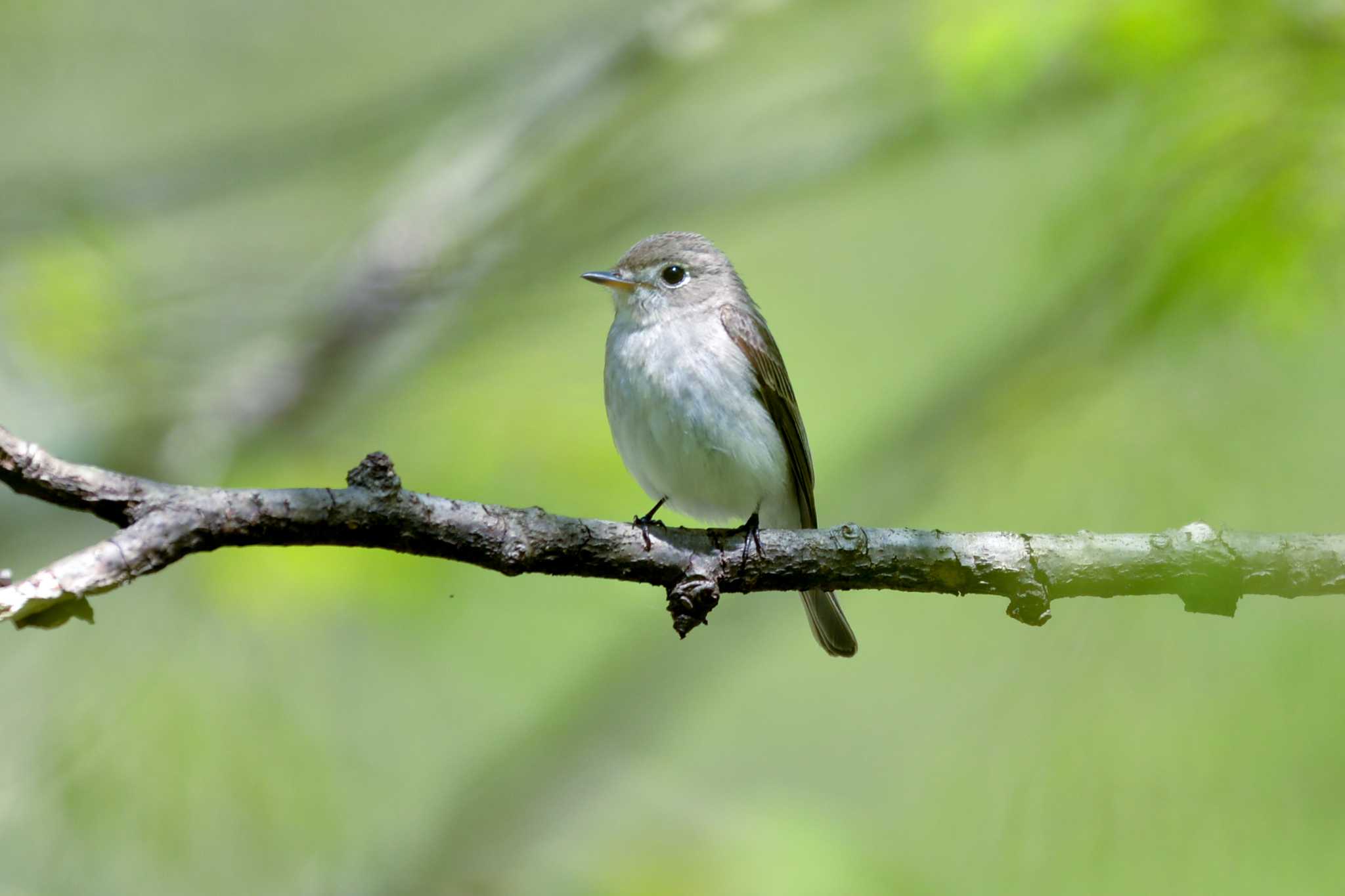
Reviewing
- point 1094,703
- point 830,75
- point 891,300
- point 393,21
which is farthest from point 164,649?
point 393,21

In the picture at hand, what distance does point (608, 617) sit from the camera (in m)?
7.82

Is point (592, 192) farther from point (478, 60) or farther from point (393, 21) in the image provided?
point (393, 21)

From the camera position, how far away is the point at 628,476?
266 inches

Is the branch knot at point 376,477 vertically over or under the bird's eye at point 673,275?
under

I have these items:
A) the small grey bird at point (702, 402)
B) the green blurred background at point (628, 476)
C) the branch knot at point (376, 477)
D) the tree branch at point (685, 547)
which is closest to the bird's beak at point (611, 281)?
the small grey bird at point (702, 402)

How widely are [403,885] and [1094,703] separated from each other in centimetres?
336

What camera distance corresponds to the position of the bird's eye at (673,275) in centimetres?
568

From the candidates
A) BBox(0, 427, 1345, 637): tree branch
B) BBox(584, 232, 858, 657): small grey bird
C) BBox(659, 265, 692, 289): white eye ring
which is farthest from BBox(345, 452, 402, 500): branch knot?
BBox(659, 265, 692, 289): white eye ring

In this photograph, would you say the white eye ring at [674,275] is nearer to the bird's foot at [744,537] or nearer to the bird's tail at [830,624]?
the bird's tail at [830,624]

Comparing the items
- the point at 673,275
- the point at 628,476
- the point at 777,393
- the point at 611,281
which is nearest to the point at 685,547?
the point at 777,393

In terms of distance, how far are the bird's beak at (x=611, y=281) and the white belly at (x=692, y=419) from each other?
0.26 metres

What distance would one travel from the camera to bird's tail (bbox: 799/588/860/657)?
224 inches

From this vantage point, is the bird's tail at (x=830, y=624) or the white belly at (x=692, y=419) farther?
the bird's tail at (x=830, y=624)

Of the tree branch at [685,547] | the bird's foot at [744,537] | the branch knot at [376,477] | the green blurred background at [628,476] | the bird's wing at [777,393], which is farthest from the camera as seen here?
the bird's wing at [777,393]
